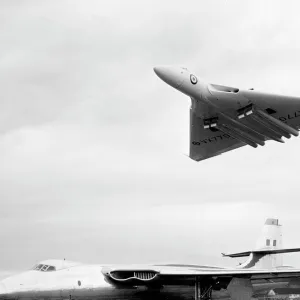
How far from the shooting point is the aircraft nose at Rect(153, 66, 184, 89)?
61.0 ft

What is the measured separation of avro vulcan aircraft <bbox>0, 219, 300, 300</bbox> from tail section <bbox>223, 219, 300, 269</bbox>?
51.6 inches

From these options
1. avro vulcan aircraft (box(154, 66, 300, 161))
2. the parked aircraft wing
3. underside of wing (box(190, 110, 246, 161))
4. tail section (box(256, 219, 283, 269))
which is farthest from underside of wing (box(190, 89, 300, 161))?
tail section (box(256, 219, 283, 269))

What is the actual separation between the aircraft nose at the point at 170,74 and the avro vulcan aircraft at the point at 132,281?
9951 mm

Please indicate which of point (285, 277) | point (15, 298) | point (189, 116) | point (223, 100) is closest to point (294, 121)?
point (223, 100)

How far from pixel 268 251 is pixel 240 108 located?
11.3 meters

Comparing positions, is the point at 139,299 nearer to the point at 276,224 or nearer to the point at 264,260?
the point at 264,260

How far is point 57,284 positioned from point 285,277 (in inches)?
456

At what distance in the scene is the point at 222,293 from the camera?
92.4 ft

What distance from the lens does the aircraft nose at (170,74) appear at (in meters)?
18.6

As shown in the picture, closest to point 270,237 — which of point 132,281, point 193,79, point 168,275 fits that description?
point 168,275

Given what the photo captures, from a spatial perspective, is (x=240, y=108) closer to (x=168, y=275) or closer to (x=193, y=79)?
(x=193, y=79)

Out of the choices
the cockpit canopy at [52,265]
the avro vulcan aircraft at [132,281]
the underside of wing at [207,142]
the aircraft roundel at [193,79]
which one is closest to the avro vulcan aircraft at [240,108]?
the aircraft roundel at [193,79]

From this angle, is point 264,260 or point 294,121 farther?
point 264,260

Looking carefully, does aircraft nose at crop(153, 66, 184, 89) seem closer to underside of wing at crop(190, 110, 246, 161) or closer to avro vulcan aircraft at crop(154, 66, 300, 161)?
avro vulcan aircraft at crop(154, 66, 300, 161)
